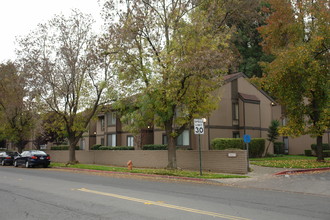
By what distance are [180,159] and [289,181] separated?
9100 mm

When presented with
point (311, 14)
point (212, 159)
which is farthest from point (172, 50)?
point (311, 14)

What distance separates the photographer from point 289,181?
15.3 m

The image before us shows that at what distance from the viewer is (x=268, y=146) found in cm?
3091

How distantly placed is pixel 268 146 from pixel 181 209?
24.3 metres

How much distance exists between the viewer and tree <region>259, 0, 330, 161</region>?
70.7ft

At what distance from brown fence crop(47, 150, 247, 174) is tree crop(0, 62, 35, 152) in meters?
6.56

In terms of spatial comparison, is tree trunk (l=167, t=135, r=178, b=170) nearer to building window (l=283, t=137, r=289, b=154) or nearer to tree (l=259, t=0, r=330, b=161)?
tree (l=259, t=0, r=330, b=161)

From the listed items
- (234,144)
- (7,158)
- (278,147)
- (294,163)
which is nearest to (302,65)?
(294,163)

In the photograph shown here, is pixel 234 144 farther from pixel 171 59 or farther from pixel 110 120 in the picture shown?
pixel 110 120

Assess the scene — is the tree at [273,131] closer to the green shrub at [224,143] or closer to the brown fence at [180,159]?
the green shrub at [224,143]

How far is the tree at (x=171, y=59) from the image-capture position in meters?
17.7

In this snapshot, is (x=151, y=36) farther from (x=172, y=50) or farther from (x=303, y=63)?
(x=303, y=63)

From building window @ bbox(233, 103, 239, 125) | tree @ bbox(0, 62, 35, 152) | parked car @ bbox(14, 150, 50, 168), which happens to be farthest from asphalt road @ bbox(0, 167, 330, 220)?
tree @ bbox(0, 62, 35, 152)

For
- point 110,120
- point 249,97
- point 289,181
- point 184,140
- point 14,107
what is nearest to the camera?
point 289,181
